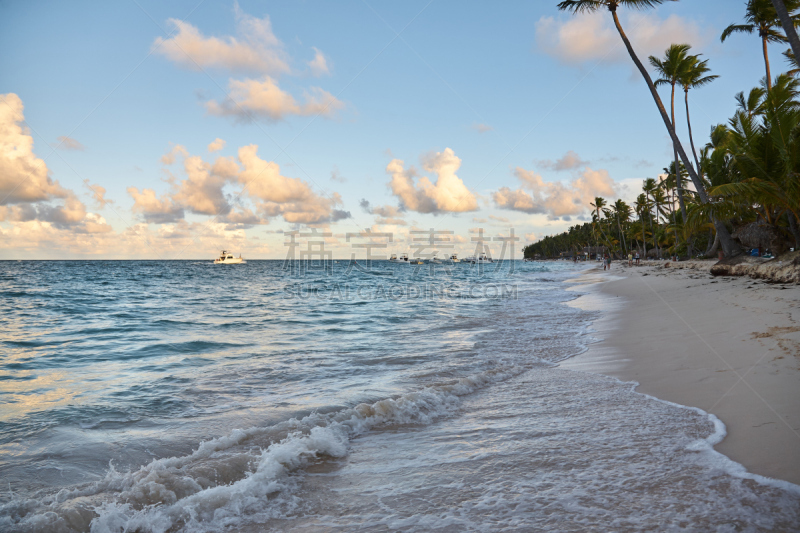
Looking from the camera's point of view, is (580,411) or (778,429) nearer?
(778,429)

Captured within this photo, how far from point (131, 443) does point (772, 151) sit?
20.1 metres

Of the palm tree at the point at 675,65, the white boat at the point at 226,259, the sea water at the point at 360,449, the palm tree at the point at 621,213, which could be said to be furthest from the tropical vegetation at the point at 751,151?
the white boat at the point at 226,259

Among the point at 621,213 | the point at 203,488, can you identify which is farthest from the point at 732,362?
the point at 621,213

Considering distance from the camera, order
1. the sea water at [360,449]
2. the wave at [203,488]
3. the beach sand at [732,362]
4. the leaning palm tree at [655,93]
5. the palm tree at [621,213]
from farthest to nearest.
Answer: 1. the palm tree at [621,213]
2. the leaning palm tree at [655,93]
3. the beach sand at [732,362]
4. the wave at [203,488]
5. the sea water at [360,449]

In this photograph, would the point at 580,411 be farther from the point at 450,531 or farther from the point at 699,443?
the point at 450,531

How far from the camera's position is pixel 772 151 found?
14953mm

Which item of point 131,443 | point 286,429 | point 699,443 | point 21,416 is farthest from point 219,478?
point 699,443

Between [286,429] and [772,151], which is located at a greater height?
[772,151]

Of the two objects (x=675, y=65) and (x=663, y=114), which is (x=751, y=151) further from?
(x=675, y=65)

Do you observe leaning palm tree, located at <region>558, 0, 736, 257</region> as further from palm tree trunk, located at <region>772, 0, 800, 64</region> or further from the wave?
the wave

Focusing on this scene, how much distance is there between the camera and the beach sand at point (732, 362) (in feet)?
11.6

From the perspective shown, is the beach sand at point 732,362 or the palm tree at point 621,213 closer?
the beach sand at point 732,362

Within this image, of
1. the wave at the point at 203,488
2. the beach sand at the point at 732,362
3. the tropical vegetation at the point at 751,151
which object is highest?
the tropical vegetation at the point at 751,151

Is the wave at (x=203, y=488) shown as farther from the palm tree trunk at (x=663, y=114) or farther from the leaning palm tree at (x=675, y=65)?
the leaning palm tree at (x=675, y=65)
